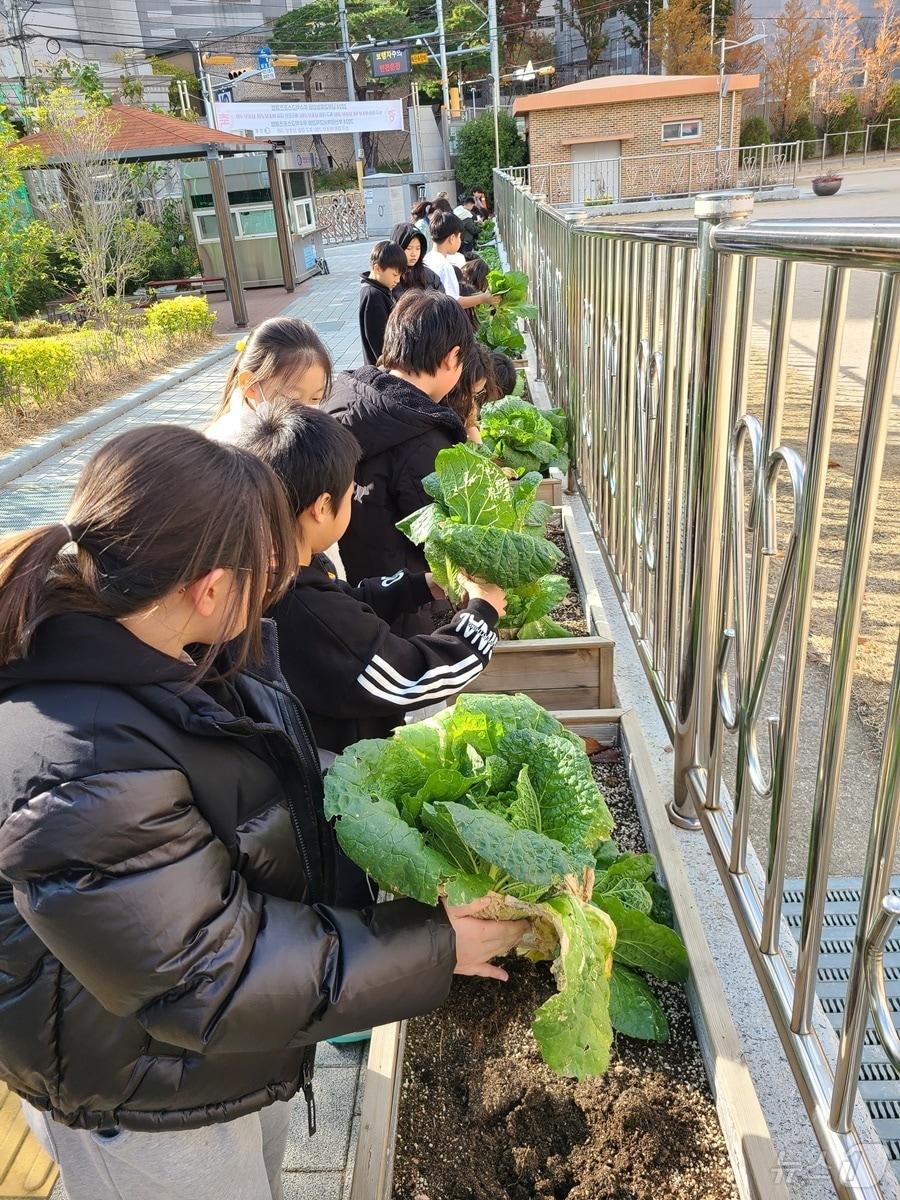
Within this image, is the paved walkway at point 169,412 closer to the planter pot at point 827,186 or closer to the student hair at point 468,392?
the student hair at point 468,392

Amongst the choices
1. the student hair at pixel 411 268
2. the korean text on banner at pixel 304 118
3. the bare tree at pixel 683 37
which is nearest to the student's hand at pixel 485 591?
the student hair at pixel 411 268

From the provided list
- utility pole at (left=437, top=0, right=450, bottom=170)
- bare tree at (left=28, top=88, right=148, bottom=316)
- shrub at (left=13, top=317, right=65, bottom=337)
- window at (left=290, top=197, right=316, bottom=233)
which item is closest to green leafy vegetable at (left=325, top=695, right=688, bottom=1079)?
bare tree at (left=28, top=88, right=148, bottom=316)

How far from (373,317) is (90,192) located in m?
9.89

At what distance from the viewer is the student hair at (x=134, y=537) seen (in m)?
1.06

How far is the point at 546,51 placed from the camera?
52781 millimetres

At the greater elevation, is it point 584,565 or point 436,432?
point 436,432

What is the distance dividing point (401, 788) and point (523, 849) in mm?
338

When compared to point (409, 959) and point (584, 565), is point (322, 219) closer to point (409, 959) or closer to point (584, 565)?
point (584, 565)

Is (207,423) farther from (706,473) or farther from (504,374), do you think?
(706,473)

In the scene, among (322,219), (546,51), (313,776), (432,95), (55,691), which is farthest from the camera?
(546,51)

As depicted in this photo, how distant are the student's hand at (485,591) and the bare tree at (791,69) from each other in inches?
2008

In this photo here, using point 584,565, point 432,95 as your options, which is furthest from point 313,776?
point 432,95

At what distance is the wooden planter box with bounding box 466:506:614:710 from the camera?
2984 mm

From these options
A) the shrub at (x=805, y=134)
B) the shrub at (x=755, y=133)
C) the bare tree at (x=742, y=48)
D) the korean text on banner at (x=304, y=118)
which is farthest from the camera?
the bare tree at (x=742, y=48)
